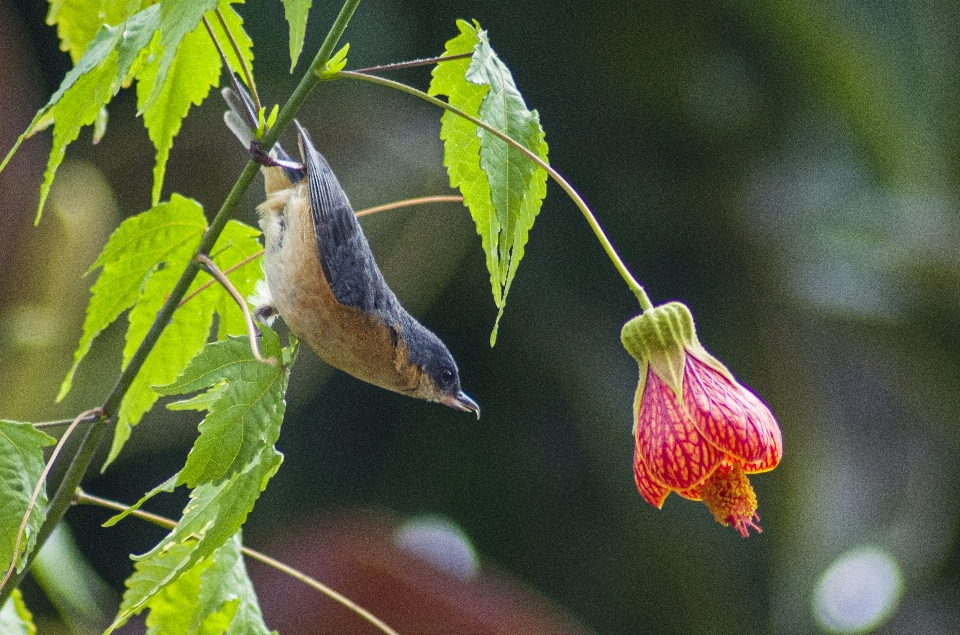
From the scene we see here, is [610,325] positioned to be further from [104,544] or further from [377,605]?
[104,544]

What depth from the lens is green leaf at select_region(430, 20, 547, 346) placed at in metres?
1.08

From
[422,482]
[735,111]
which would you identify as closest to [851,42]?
[735,111]

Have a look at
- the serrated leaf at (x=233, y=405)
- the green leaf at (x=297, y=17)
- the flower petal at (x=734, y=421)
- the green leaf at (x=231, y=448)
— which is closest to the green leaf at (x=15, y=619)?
the green leaf at (x=231, y=448)

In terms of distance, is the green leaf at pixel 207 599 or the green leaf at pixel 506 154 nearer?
the green leaf at pixel 506 154

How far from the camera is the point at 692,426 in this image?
4.07ft

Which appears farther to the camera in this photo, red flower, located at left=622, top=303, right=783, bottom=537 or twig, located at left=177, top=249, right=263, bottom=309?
twig, located at left=177, top=249, right=263, bottom=309

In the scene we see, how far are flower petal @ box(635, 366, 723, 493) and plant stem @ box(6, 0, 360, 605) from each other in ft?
2.05

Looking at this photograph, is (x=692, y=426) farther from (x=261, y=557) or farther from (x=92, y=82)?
(x=92, y=82)

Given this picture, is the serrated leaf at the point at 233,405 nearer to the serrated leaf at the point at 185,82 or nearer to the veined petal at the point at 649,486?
the serrated leaf at the point at 185,82

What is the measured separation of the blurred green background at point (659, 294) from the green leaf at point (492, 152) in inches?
132

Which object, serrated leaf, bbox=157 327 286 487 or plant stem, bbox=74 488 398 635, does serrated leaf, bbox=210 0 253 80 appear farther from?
plant stem, bbox=74 488 398 635

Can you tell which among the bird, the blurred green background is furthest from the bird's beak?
the blurred green background

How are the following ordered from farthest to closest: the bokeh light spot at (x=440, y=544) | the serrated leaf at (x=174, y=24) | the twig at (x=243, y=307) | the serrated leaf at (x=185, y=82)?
the bokeh light spot at (x=440, y=544)
the serrated leaf at (x=185, y=82)
the twig at (x=243, y=307)
the serrated leaf at (x=174, y=24)

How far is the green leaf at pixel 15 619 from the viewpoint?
1275 mm
